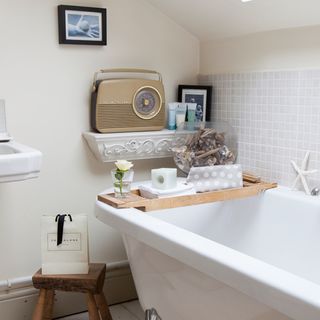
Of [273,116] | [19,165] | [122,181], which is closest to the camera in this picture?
[19,165]

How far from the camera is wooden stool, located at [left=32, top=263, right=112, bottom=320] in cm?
222

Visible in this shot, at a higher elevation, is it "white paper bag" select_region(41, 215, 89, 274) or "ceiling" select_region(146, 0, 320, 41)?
"ceiling" select_region(146, 0, 320, 41)

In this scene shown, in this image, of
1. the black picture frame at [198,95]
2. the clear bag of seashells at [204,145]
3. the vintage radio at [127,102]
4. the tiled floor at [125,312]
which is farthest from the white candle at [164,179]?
the tiled floor at [125,312]

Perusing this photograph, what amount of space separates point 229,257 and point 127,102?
1.32m

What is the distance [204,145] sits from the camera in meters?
2.53

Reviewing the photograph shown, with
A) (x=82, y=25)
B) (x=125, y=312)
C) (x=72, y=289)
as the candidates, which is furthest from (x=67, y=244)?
(x=82, y=25)

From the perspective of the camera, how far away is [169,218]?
2133 mm

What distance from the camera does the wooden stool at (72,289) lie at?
222 centimetres

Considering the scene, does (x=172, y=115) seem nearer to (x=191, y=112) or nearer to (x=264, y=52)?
(x=191, y=112)

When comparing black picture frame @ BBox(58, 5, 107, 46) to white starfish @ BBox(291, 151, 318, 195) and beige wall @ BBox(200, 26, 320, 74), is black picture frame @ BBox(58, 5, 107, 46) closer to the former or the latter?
beige wall @ BBox(200, 26, 320, 74)

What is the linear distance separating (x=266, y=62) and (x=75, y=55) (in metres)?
0.93

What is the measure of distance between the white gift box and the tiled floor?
0.81 metres

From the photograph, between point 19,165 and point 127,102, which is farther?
point 127,102

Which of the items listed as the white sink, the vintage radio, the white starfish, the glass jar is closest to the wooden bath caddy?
the glass jar
